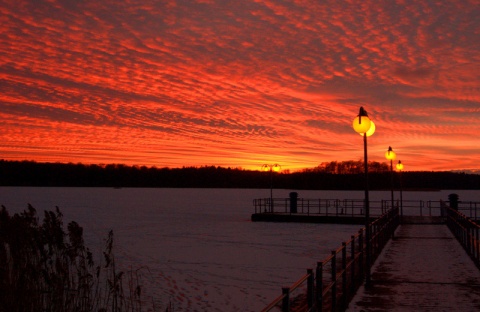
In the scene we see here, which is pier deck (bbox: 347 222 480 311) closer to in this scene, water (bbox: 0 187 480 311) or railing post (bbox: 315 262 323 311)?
railing post (bbox: 315 262 323 311)

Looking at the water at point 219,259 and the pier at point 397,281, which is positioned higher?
the pier at point 397,281

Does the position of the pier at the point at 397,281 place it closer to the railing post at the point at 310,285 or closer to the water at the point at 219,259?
the railing post at the point at 310,285

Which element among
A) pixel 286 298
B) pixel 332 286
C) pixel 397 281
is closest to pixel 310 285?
pixel 286 298

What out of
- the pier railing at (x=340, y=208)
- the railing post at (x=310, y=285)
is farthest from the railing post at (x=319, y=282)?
the pier railing at (x=340, y=208)

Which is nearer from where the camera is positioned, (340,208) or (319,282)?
(319,282)


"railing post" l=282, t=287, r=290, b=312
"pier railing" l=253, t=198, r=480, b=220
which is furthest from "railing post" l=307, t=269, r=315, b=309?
"pier railing" l=253, t=198, r=480, b=220

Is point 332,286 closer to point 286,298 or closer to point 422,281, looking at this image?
point 286,298

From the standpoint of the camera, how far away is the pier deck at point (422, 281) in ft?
35.7

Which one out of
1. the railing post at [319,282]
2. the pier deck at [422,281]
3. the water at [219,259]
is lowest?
the water at [219,259]

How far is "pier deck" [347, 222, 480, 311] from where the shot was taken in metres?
10.9

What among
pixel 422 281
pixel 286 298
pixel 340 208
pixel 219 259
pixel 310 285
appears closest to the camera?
pixel 286 298

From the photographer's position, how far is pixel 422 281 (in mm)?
13344

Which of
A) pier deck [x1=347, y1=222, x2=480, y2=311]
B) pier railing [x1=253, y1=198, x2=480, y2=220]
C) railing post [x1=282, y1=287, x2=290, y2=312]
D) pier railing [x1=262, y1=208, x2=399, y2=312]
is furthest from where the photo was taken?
pier railing [x1=253, y1=198, x2=480, y2=220]

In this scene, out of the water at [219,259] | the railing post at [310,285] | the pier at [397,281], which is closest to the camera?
the railing post at [310,285]
